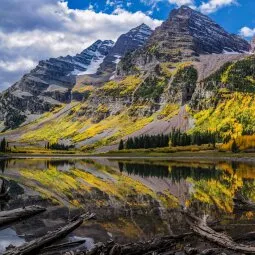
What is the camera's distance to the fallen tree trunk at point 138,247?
931 inches

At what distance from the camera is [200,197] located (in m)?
54.9

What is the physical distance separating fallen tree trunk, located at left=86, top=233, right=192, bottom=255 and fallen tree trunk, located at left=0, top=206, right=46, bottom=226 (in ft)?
53.1

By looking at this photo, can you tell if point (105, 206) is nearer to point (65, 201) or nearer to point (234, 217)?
point (65, 201)

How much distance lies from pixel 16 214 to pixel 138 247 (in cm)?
1777

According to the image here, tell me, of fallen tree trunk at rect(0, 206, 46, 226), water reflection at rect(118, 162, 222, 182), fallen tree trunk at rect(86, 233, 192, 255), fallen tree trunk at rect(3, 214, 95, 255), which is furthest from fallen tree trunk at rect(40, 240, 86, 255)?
water reflection at rect(118, 162, 222, 182)

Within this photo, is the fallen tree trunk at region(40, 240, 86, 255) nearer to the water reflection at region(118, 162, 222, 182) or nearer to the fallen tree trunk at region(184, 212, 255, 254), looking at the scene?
the fallen tree trunk at region(184, 212, 255, 254)

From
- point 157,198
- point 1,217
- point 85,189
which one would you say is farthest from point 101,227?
point 85,189

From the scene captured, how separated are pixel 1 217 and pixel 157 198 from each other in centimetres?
2375

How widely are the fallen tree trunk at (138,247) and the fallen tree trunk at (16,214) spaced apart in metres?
16.2

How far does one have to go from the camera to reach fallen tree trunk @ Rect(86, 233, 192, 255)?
2364cm

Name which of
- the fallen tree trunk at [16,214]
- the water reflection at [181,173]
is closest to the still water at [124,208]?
the fallen tree trunk at [16,214]

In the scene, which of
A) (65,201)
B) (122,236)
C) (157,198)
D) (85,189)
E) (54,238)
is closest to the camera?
(54,238)

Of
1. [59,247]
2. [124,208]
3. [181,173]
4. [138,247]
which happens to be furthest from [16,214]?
[181,173]

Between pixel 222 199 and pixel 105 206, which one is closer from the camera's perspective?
pixel 105 206
